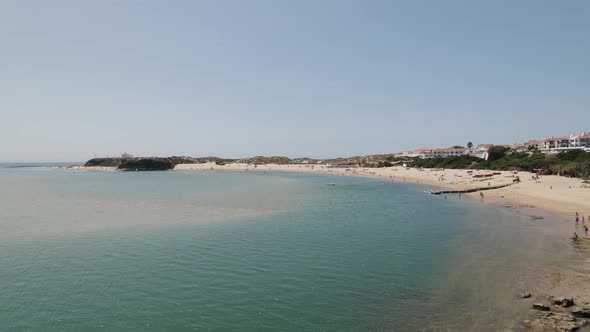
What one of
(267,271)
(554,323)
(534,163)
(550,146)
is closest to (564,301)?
(554,323)

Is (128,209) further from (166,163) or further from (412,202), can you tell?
(166,163)

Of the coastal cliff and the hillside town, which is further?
the coastal cliff

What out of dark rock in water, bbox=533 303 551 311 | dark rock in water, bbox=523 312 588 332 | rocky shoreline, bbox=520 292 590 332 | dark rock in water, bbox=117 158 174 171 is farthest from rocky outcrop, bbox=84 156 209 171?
dark rock in water, bbox=523 312 588 332

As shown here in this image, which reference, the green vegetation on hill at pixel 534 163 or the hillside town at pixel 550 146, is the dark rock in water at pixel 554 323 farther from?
the hillside town at pixel 550 146

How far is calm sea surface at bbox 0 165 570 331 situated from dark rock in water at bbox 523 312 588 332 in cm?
60

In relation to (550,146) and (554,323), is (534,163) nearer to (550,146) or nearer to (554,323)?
(550,146)

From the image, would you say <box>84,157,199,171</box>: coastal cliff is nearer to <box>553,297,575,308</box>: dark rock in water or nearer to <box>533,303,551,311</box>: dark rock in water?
<box>533,303,551,311</box>: dark rock in water

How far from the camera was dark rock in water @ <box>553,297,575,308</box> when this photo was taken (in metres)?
12.6

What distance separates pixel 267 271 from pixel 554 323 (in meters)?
11.6

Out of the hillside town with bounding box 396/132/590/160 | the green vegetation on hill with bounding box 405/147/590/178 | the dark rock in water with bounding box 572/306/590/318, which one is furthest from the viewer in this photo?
the hillside town with bounding box 396/132/590/160

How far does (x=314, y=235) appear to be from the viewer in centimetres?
2461

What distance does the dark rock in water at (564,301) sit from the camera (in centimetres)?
1262

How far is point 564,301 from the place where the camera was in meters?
12.7

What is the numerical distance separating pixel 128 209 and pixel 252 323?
30.5 m
